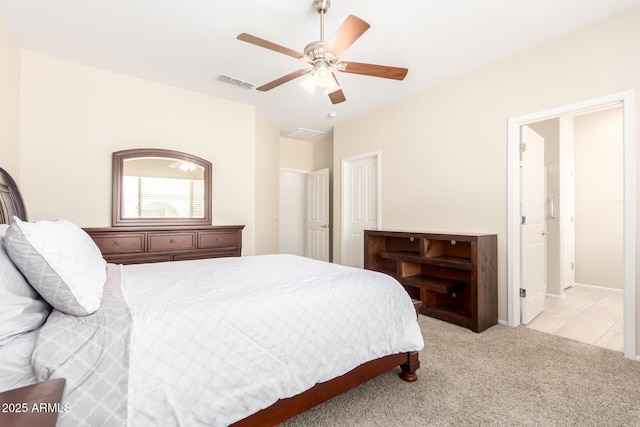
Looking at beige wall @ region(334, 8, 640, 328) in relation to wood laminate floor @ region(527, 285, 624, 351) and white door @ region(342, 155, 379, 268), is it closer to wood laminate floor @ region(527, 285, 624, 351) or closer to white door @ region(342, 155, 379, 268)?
white door @ region(342, 155, 379, 268)

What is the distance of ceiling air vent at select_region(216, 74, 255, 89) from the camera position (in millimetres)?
3307

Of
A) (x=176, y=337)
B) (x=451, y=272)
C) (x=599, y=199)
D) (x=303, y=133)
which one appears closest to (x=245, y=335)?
(x=176, y=337)

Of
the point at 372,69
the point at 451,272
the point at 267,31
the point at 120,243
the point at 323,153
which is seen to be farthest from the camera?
the point at 323,153

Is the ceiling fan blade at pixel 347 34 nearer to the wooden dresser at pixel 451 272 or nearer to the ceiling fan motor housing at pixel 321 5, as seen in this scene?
the ceiling fan motor housing at pixel 321 5

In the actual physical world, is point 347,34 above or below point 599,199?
above

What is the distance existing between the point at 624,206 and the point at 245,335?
2.90 metres

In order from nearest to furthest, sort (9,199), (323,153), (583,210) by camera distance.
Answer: (9,199)
(583,210)
(323,153)

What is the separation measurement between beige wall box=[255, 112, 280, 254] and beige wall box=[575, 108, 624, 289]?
4726 mm

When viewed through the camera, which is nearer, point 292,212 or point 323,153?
point 323,153

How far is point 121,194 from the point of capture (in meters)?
3.23

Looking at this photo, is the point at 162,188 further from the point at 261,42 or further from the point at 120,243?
the point at 261,42

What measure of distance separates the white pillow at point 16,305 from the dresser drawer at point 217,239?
2.31 metres

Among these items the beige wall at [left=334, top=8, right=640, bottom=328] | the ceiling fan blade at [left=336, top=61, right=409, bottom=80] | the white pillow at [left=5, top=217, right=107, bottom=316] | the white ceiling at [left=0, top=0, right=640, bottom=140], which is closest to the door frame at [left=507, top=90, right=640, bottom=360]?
the beige wall at [left=334, top=8, right=640, bottom=328]

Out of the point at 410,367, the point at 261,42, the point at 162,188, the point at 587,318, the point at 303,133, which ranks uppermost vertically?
the point at 303,133
